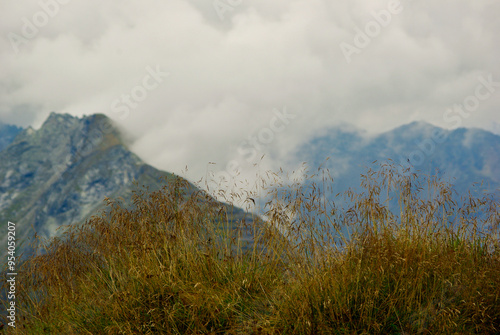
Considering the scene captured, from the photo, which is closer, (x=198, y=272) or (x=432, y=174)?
(x=198, y=272)

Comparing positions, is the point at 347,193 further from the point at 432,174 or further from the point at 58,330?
the point at 58,330

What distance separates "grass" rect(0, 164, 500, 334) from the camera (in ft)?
12.9

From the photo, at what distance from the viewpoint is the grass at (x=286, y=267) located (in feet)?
12.9

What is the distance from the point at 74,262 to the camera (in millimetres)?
5336

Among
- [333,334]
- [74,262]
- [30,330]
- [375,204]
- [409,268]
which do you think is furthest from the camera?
[74,262]

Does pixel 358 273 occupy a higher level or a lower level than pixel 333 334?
higher

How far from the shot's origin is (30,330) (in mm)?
4871

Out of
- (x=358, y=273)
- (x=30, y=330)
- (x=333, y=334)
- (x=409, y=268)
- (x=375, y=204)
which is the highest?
(x=375, y=204)

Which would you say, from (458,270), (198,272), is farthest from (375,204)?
(198,272)

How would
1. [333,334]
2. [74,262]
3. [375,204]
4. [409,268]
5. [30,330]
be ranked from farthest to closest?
[74,262], [30,330], [375,204], [409,268], [333,334]

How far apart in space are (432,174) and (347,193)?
1121 mm

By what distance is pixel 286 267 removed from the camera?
4.62 meters

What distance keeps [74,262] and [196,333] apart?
82.4 inches

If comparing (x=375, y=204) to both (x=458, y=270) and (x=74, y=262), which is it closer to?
(x=458, y=270)
